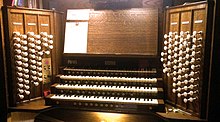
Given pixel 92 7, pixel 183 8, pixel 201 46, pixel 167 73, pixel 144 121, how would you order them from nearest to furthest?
1. pixel 201 46
2. pixel 183 8
3. pixel 167 73
4. pixel 144 121
5. pixel 92 7

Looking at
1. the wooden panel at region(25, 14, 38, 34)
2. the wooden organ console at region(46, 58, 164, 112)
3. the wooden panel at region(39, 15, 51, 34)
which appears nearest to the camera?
the wooden organ console at region(46, 58, 164, 112)

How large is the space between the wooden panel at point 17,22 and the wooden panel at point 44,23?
249 mm

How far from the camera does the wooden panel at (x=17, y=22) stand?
8.31ft

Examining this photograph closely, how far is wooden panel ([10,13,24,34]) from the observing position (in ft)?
8.31

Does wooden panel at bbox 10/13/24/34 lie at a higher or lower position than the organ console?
higher

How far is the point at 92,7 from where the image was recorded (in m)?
3.18

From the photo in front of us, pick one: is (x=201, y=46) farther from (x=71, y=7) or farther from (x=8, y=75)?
(x=8, y=75)

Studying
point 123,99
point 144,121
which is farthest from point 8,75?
point 144,121

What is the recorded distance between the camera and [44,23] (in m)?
2.86

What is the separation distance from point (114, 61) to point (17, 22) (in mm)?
1302

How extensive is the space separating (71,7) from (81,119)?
1617 millimetres

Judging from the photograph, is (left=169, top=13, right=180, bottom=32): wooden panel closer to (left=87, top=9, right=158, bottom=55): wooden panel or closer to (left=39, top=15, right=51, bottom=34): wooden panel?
(left=87, top=9, right=158, bottom=55): wooden panel

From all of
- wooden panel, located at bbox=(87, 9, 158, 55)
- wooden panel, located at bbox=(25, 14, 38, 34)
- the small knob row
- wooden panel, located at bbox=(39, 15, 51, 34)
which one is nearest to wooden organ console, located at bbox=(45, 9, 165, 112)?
wooden panel, located at bbox=(87, 9, 158, 55)

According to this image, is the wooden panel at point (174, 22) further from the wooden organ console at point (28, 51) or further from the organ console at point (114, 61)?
the wooden organ console at point (28, 51)
